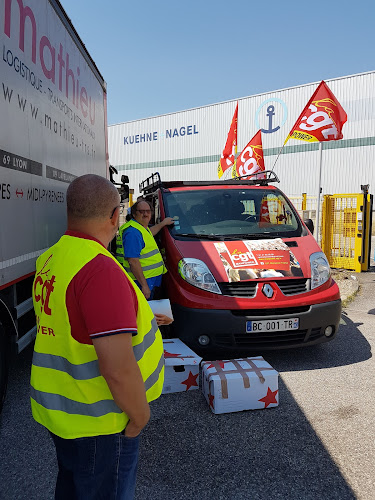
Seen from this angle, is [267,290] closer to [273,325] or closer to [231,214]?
[273,325]

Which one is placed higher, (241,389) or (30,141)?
(30,141)

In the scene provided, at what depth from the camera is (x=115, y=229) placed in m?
1.58

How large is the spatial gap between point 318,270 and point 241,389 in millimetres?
1768

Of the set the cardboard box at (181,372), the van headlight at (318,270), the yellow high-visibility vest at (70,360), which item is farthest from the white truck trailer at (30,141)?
the van headlight at (318,270)

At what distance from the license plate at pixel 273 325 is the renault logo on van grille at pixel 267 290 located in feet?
0.80

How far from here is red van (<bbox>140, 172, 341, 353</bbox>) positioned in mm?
4148

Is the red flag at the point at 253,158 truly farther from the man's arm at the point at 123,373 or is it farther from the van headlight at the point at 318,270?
the man's arm at the point at 123,373

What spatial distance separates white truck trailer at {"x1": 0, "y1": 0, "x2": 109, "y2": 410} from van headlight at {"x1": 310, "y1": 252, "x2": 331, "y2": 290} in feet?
8.74

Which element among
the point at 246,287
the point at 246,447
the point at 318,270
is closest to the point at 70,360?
the point at 246,447

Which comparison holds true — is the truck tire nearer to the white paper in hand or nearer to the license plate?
the white paper in hand

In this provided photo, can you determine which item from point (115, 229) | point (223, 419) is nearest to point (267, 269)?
point (223, 419)

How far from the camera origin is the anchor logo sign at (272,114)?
2791 cm

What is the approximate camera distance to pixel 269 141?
28844 millimetres

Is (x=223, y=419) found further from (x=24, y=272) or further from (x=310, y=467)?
(x=24, y=272)
